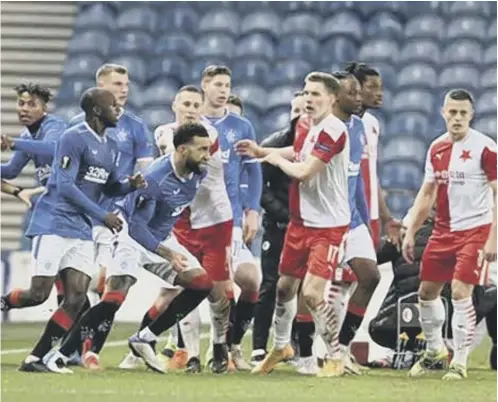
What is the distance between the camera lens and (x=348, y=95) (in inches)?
412

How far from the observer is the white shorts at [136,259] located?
1016cm

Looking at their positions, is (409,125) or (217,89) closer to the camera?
(217,89)

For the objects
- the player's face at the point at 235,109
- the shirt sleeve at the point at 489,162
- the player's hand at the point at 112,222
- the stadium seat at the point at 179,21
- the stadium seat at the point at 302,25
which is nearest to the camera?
the player's hand at the point at 112,222

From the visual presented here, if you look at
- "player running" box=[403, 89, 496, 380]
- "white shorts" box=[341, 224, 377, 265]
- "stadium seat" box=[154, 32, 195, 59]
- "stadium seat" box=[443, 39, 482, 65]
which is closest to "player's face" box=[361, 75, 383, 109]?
"player running" box=[403, 89, 496, 380]

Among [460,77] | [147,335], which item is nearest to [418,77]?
[460,77]

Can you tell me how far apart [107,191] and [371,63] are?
36.4 ft

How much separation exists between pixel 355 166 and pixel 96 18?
1186 centimetres

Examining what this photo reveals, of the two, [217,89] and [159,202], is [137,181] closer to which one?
[159,202]

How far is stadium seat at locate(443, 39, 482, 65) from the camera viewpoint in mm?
20719

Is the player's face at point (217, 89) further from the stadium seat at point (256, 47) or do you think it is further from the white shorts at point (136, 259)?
the stadium seat at point (256, 47)

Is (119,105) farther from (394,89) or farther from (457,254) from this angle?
(394,89)

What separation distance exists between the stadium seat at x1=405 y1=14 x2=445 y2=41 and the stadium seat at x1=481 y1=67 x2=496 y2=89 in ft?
2.95

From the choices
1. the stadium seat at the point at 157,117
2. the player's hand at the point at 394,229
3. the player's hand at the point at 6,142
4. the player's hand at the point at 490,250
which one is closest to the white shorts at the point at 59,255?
the player's hand at the point at 6,142

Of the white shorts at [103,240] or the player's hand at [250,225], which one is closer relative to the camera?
the white shorts at [103,240]
